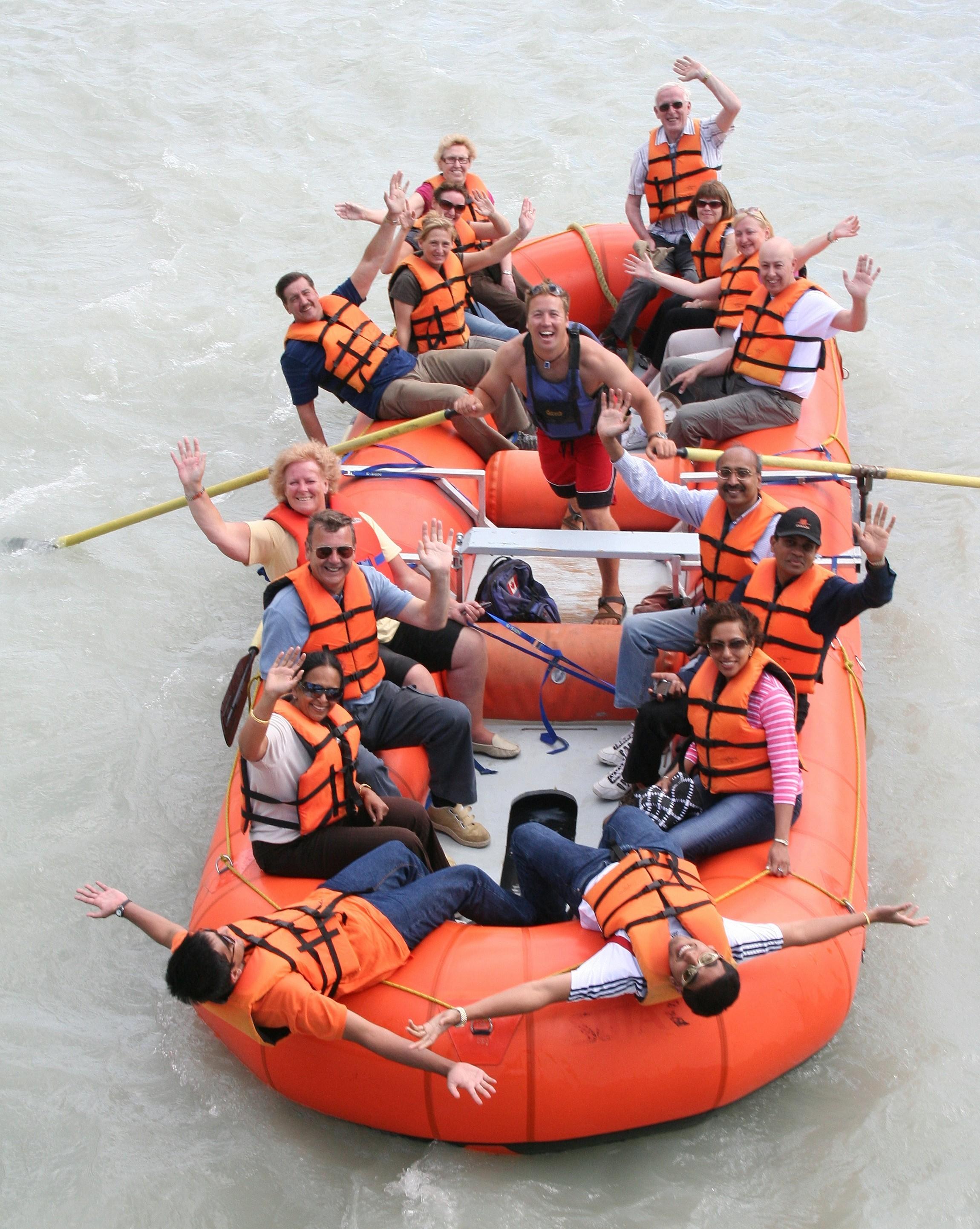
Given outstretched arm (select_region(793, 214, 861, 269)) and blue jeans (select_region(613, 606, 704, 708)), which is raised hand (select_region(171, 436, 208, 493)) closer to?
blue jeans (select_region(613, 606, 704, 708))

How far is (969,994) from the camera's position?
3457 millimetres

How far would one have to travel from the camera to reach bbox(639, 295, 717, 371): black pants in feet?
17.6

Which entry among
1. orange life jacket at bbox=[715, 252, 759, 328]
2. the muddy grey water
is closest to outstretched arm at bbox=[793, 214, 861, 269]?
orange life jacket at bbox=[715, 252, 759, 328]

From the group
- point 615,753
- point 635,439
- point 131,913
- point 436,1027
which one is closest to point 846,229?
point 635,439

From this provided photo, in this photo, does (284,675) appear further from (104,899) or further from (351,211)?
(351,211)

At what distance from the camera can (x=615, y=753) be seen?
375 centimetres

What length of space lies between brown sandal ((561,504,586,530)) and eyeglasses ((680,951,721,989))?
7.18 feet

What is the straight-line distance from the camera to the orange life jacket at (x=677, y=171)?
5.64 meters

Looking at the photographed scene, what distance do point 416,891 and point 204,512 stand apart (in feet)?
4.15

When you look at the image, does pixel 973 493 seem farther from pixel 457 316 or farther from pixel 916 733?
pixel 457 316

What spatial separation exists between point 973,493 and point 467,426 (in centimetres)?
247

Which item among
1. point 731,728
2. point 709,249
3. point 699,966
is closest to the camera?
point 699,966

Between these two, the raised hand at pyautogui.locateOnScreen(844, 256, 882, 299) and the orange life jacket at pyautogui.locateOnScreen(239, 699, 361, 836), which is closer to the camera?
the orange life jacket at pyautogui.locateOnScreen(239, 699, 361, 836)

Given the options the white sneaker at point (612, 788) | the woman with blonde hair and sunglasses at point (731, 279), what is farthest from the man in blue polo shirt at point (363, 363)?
the white sneaker at point (612, 788)
